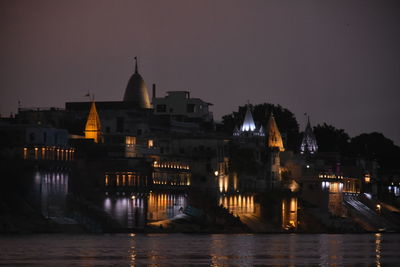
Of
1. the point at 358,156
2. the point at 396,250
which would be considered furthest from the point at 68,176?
the point at 358,156

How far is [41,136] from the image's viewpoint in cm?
12850

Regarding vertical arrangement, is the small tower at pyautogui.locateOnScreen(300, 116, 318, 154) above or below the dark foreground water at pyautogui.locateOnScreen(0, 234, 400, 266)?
above

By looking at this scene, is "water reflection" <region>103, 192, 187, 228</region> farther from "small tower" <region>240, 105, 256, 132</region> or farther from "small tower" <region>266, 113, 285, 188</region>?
"small tower" <region>240, 105, 256, 132</region>

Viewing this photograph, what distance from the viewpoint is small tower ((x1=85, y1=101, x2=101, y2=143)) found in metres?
145

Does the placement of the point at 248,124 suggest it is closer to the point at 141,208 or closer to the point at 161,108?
the point at 161,108

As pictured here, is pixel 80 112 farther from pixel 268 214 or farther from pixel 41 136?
pixel 41 136

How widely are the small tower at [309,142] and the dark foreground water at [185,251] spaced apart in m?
61.9

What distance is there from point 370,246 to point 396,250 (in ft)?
22.8

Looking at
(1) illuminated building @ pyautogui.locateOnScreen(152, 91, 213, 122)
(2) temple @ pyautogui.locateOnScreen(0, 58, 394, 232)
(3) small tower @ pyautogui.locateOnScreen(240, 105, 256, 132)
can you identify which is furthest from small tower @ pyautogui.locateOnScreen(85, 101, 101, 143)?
(1) illuminated building @ pyautogui.locateOnScreen(152, 91, 213, 122)

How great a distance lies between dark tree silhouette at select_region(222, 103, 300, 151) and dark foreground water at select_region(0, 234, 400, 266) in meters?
65.0

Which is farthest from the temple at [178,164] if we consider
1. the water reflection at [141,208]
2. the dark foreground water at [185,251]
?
the dark foreground water at [185,251]

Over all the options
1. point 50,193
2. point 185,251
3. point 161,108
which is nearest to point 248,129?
point 161,108

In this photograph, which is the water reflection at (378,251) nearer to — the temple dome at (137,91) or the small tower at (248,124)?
the small tower at (248,124)

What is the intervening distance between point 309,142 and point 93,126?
51399mm
